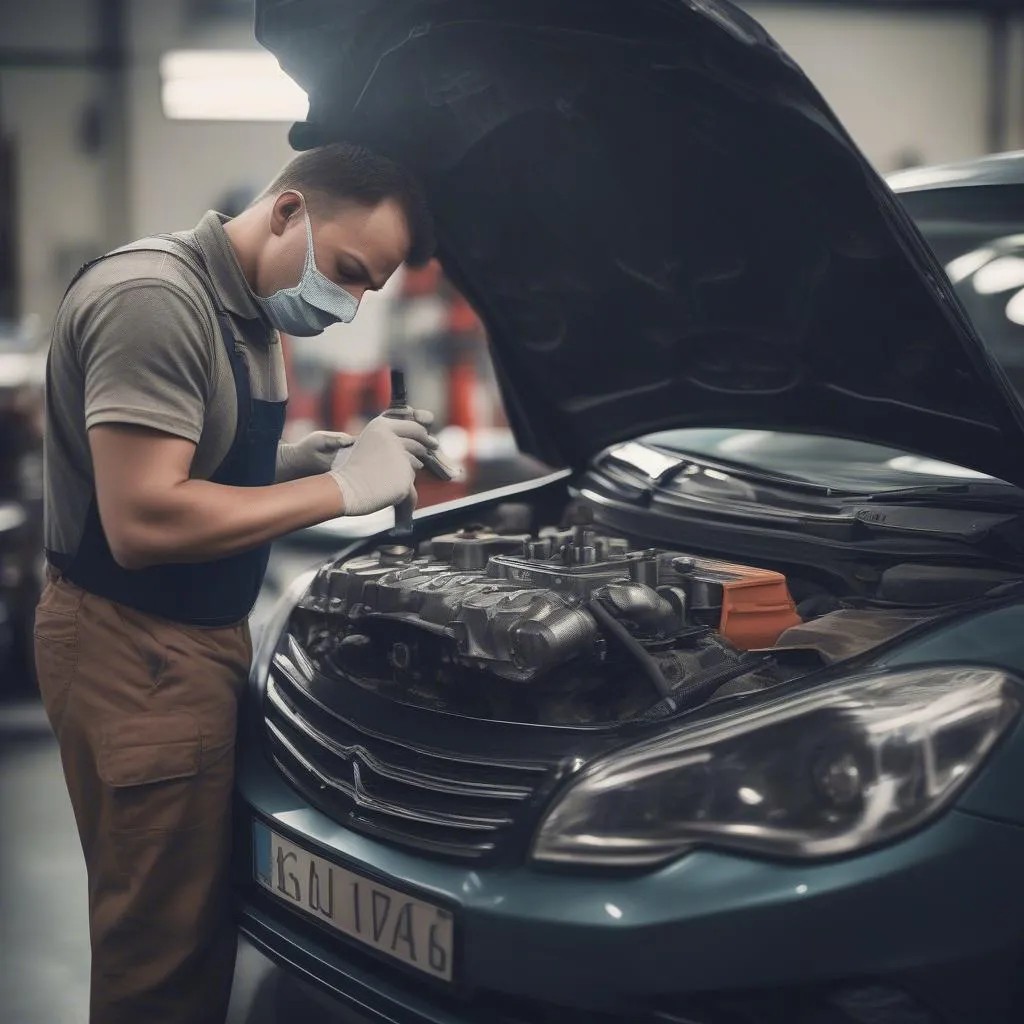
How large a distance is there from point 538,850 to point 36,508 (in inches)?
125

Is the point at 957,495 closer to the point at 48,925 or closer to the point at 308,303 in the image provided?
the point at 308,303

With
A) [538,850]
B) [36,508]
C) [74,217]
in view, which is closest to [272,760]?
[538,850]

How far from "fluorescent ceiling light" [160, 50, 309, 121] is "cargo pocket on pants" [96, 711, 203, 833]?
23.8ft

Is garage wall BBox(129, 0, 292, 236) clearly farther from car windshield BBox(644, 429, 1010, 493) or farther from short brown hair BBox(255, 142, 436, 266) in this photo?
short brown hair BBox(255, 142, 436, 266)

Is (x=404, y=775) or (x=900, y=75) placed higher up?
(x=900, y=75)

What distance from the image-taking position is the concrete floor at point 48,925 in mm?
2230

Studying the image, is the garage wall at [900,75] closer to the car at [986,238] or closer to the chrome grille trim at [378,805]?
the car at [986,238]

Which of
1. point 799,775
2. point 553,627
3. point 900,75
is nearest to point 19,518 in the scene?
point 553,627

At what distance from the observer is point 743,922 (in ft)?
4.29

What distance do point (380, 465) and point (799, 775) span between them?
2.54 feet

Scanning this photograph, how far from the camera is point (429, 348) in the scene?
9812 millimetres

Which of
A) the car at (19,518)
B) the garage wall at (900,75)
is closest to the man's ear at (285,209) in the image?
the car at (19,518)

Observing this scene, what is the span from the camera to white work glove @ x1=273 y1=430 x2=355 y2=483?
89.0 inches

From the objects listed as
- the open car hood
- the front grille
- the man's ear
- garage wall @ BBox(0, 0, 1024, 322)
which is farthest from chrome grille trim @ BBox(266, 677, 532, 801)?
garage wall @ BBox(0, 0, 1024, 322)
